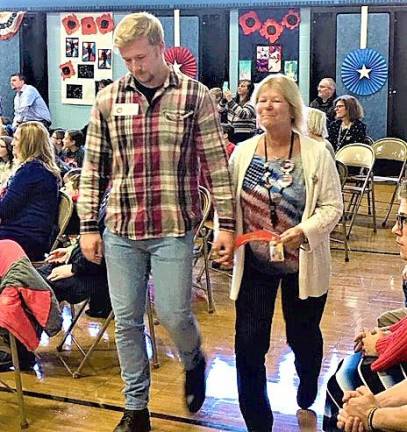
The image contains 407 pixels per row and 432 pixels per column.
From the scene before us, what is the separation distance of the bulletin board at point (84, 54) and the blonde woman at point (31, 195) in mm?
7964

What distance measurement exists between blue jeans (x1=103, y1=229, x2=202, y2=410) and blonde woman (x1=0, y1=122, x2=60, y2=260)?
4.02 feet

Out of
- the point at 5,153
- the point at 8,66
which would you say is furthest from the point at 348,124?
the point at 8,66

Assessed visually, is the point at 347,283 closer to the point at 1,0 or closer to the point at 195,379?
the point at 195,379

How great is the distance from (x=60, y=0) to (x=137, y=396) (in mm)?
10192

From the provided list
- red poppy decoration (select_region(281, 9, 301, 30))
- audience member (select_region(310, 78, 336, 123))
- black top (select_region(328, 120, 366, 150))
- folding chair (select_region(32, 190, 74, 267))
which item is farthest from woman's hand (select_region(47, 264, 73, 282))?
red poppy decoration (select_region(281, 9, 301, 30))

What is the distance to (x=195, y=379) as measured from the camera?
10.4 ft

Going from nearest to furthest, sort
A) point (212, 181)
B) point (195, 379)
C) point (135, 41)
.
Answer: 1. point (135, 41)
2. point (212, 181)
3. point (195, 379)

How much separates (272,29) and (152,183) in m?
8.56

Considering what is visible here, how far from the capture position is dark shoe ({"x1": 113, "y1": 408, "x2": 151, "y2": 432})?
9.86 feet

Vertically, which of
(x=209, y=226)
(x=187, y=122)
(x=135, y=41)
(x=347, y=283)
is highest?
(x=135, y=41)

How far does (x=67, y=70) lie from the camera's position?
40.3ft

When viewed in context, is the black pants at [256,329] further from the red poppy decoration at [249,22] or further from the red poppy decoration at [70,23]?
the red poppy decoration at [70,23]

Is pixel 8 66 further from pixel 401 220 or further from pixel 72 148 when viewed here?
pixel 401 220

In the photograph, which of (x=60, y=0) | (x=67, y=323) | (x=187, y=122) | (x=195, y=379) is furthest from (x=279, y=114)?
(x=60, y=0)
